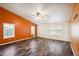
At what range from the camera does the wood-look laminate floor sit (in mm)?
2551

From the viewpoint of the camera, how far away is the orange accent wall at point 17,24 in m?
2.52

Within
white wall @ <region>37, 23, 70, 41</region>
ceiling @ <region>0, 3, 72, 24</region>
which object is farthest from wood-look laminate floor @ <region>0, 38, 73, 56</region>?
ceiling @ <region>0, 3, 72, 24</region>

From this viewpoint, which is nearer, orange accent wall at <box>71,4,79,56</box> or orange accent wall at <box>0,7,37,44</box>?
orange accent wall at <box>71,4,79,56</box>

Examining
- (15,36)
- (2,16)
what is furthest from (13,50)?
(2,16)

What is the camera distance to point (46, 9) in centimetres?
254

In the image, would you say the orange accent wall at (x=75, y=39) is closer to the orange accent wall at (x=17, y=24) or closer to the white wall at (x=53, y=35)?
the white wall at (x=53, y=35)

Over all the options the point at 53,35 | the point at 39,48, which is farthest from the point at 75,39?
the point at 39,48

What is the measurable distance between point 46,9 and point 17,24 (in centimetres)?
73

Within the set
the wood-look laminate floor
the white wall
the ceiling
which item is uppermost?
the ceiling

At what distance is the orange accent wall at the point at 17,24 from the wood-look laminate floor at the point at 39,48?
13cm

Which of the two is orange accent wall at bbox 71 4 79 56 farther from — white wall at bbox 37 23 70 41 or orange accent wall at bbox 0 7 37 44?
orange accent wall at bbox 0 7 37 44

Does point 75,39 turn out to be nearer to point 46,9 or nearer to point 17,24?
point 46,9

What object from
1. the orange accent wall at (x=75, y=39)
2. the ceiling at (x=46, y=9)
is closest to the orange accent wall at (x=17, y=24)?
the ceiling at (x=46, y=9)

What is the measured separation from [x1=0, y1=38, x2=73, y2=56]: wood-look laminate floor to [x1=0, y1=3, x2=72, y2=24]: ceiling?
521 millimetres
